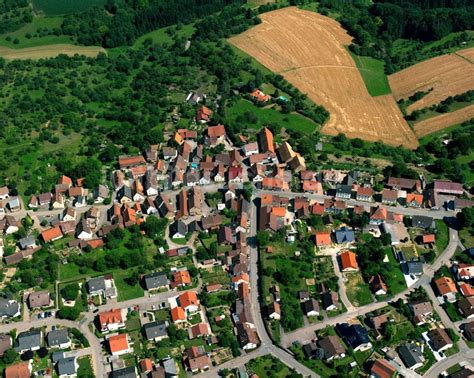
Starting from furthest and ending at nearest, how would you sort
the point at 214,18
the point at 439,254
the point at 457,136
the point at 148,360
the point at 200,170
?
1. the point at 214,18
2. the point at 457,136
3. the point at 200,170
4. the point at 439,254
5. the point at 148,360

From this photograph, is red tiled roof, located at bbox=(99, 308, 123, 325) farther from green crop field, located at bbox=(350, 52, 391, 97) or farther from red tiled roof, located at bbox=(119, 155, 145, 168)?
green crop field, located at bbox=(350, 52, 391, 97)

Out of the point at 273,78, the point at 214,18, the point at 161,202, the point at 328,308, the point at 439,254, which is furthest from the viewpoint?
the point at 214,18

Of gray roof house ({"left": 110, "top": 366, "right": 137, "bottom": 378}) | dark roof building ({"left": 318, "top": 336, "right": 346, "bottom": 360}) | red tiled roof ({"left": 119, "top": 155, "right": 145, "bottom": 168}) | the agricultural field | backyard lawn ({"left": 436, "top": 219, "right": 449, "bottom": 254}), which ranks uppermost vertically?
the agricultural field

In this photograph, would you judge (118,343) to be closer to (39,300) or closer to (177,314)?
(177,314)

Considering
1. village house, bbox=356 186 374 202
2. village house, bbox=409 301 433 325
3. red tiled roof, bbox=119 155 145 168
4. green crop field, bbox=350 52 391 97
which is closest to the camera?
village house, bbox=409 301 433 325

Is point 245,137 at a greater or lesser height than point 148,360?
greater

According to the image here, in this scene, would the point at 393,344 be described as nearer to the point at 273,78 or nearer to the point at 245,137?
the point at 245,137

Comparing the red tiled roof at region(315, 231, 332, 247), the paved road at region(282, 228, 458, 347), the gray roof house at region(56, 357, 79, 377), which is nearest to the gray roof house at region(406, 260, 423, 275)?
the paved road at region(282, 228, 458, 347)

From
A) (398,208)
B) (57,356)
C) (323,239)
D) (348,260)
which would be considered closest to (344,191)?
(398,208)

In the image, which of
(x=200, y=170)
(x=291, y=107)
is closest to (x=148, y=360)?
(x=200, y=170)
